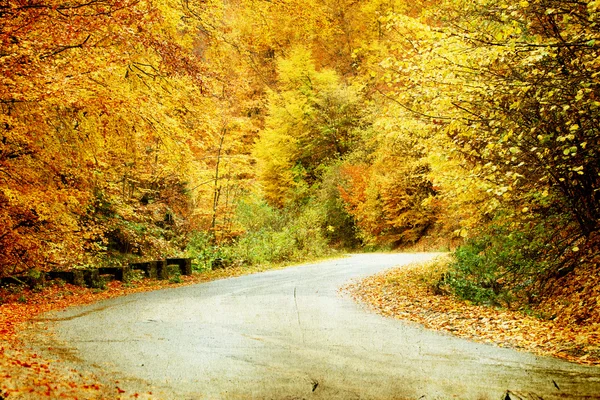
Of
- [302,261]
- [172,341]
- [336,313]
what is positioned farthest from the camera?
[302,261]


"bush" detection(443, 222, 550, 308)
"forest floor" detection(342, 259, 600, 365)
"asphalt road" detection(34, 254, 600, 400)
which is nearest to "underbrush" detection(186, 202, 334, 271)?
"forest floor" detection(342, 259, 600, 365)

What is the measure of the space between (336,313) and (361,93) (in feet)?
91.8

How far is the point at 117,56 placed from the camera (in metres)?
9.73

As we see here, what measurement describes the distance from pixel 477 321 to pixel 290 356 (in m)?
4.06

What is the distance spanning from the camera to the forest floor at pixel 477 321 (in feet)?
23.9

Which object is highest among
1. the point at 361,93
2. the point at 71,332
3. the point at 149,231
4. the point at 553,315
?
the point at 361,93

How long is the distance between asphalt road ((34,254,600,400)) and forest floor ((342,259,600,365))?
44 cm

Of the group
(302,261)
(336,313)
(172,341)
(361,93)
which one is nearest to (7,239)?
(172,341)

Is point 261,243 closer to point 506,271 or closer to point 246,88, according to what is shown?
point 246,88

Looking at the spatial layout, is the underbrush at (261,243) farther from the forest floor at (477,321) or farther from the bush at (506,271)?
the bush at (506,271)

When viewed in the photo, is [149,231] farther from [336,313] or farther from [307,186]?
[307,186]

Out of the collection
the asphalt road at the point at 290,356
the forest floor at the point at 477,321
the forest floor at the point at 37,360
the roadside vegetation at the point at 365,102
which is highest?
the roadside vegetation at the point at 365,102

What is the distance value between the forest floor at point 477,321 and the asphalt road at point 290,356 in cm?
44

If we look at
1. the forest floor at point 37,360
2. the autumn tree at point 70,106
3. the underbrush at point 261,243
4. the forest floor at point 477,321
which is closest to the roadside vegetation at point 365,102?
the autumn tree at point 70,106
